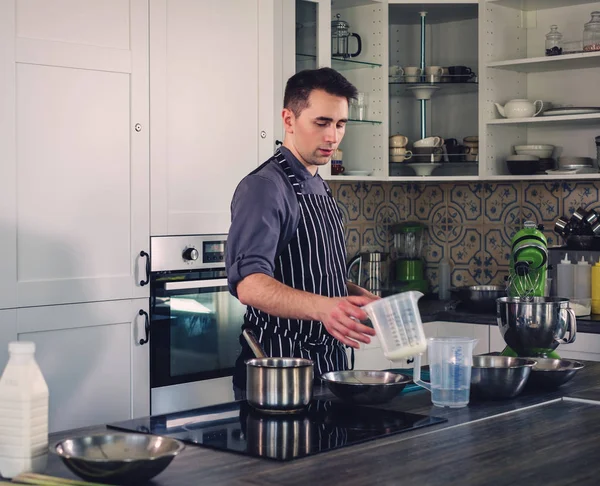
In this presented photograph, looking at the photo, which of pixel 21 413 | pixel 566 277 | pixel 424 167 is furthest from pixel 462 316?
pixel 21 413

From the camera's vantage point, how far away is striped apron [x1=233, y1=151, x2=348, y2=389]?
8.88ft

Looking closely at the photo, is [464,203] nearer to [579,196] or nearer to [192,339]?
[579,196]

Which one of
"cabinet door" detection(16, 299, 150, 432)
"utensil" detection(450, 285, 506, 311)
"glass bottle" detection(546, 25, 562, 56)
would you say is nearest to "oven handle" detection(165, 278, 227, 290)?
"cabinet door" detection(16, 299, 150, 432)

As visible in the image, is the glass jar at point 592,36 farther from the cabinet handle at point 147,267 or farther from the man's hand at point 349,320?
the man's hand at point 349,320

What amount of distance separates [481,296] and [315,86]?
1723 mm

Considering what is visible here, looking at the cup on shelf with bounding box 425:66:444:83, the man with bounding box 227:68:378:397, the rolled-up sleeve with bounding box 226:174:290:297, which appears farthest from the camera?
the cup on shelf with bounding box 425:66:444:83

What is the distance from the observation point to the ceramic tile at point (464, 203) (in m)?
4.80

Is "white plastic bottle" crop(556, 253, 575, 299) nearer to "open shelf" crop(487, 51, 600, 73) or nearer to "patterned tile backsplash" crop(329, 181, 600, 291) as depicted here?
"patterned tile backsplash" crop(329, 181, 600, 291)

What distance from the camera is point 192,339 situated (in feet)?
11.7

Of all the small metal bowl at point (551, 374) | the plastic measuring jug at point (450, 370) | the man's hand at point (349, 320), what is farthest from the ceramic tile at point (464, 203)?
the man's hand at point (349, 320)

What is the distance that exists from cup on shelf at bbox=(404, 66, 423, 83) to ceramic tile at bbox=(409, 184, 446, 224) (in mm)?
659

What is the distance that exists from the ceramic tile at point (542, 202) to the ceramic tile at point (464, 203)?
244 millimetres

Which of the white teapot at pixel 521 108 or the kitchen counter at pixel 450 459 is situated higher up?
the white teapot at pixel 521 108

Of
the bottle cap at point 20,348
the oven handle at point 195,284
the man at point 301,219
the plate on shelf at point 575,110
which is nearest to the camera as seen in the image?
the bottle cap at point 20,348
